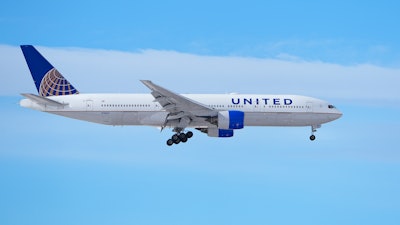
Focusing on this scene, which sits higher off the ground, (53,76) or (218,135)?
(53,76)

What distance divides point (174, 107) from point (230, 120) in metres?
3.57

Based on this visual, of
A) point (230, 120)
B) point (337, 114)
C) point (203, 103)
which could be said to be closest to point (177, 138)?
point (203, 103)

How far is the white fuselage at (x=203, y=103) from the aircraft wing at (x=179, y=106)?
0.63 metres

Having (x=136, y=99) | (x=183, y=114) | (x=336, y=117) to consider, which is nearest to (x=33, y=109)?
(x=136, y=99)

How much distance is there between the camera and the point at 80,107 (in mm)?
44406

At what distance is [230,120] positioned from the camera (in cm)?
4334

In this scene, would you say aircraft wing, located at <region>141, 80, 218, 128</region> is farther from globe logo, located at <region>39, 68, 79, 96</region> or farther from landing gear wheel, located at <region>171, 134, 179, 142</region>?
globe logo, located at <region>39, 68, 79, 96</region>

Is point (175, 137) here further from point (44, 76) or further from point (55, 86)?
point (44, 76)

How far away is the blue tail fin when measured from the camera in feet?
152

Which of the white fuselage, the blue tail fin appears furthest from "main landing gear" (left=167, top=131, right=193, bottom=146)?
the blue tail fin

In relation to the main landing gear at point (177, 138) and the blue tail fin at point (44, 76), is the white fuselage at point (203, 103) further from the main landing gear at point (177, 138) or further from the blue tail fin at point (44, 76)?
the blue tail fin at point (44, 76)

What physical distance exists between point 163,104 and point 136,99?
2084 mm

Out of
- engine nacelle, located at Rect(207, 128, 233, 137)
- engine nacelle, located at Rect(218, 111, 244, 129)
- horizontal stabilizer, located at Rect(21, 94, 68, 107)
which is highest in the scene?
horizontal stabilizer, located at Rect(21, 94, 68, 107)

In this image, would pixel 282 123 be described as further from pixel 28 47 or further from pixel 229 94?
pixel 28 47
